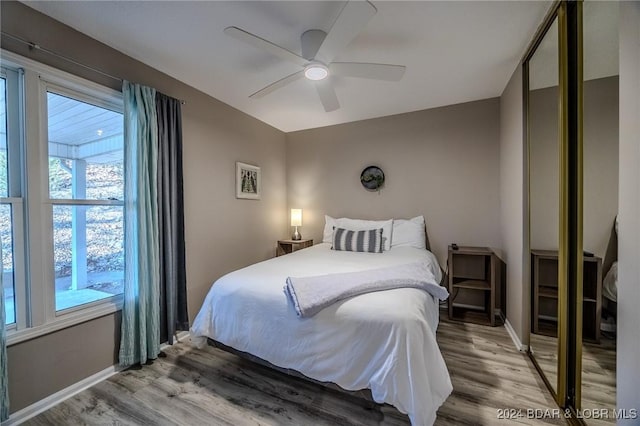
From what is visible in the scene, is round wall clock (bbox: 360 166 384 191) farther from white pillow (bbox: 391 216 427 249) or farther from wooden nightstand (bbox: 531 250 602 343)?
wooden nightstand (bbox: 531 250 602 343)

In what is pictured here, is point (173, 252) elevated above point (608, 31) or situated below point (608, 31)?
below

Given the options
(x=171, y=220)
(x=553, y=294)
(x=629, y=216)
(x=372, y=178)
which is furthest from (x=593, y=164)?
(x=171, y=220)

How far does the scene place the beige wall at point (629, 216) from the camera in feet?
3.26

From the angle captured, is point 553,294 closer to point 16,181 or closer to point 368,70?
point 368,70

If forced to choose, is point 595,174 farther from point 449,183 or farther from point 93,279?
point 93,279

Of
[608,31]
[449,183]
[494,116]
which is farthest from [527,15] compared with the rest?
[449,183]

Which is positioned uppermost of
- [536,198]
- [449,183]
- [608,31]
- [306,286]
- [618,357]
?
[608,31]

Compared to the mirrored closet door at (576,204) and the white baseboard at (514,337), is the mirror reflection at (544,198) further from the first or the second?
the white baseboard at (514,337)

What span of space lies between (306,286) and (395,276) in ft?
2.08

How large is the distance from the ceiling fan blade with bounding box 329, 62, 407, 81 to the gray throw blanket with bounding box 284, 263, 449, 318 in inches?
57.8

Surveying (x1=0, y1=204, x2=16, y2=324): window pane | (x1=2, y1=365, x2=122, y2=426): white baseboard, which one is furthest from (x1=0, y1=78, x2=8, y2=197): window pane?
(x1=2, y1=365, x2=122, y2=426): white baseboard

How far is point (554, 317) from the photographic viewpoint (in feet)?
5.81

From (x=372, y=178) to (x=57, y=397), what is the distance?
3.59m

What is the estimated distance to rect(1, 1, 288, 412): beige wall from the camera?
1.66 m
